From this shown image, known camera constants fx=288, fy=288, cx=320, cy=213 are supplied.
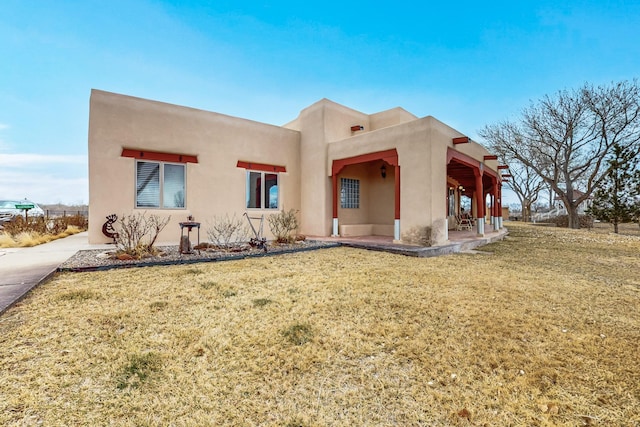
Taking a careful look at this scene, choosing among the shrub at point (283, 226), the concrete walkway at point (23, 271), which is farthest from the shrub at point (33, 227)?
the shrub at point (283, 226)

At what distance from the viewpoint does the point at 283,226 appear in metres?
9.93

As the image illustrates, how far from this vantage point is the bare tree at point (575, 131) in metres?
18.3

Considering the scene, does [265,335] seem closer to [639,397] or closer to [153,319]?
[153,319]

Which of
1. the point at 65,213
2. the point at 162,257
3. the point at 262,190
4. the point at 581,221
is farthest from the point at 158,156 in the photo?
the point at 581,221

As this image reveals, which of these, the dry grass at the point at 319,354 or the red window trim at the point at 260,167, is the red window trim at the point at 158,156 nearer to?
the red window trim at the point at 260,167

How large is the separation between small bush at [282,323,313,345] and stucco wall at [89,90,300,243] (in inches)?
298

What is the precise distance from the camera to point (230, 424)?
5.88 ft

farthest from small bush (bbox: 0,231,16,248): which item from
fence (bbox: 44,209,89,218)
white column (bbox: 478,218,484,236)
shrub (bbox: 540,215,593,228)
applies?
shrub (bbox: 540,215,593,228)

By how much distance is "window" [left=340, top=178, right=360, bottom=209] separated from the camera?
40.1 ft

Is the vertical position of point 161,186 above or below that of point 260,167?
below

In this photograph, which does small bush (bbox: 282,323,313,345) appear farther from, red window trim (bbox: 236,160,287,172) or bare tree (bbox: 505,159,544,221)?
bare tree (bbox: 505,159,544,221)

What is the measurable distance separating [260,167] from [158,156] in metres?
3.43

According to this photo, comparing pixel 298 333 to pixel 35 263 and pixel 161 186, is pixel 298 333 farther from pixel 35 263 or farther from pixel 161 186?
pixel 161 186

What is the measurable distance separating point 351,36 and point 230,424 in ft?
48.5
